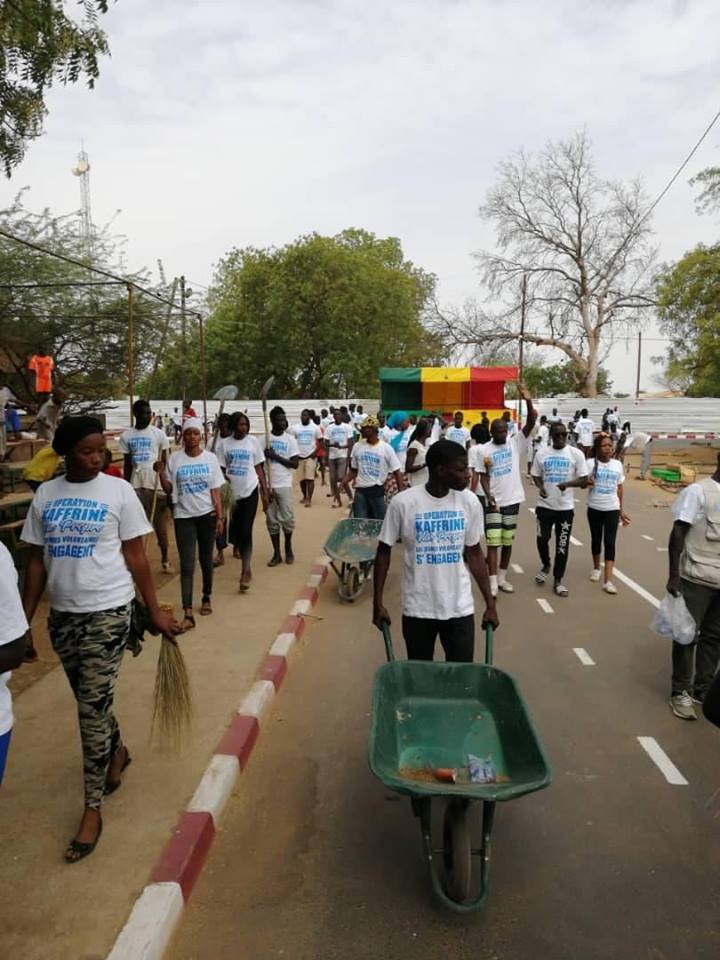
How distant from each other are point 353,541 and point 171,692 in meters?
3.95

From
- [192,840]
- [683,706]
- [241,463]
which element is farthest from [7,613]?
[241,463]

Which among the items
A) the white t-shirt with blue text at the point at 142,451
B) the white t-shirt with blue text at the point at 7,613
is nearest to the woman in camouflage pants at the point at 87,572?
the white t-shirt with blue text at the point at 7,613

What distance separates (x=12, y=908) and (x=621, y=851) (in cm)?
258

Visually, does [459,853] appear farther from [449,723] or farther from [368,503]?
[368,503]

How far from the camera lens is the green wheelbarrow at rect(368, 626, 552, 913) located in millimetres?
2691

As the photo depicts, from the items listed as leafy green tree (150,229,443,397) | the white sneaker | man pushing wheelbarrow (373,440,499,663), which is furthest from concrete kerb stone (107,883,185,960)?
leafy green tree (150,229,443,397)

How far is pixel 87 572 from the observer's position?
3.13m

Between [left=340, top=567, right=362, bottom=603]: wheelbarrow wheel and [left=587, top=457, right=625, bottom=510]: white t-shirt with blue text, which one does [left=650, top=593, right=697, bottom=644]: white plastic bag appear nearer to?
[left=587, top=457, right=625, bottom=510]: white t-shirt with blue text

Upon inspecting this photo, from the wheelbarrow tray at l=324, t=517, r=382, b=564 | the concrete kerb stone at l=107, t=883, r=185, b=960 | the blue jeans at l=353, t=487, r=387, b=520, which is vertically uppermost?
the blue jeans at l=353, t=487, r=387, b=520

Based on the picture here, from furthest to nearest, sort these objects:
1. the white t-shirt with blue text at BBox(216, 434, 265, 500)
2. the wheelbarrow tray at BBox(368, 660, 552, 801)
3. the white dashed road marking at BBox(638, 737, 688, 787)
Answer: the white t-shirt with blue text at BBox(216, 434, 265, 500) < the white dashed road marking at BBox(638, 737, 688, 787) < the wheelbarrow tray at BBox(368, 660, 552, 801)

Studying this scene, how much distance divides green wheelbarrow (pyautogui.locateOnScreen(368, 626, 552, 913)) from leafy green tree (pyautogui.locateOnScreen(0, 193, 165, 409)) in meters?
9.72

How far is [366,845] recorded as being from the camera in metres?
3.30

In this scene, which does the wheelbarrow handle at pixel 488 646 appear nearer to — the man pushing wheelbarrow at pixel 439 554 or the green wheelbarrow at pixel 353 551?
the man pushing wheelbarrow at pixel 439 554

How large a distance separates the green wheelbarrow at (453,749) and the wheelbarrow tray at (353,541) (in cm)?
345
